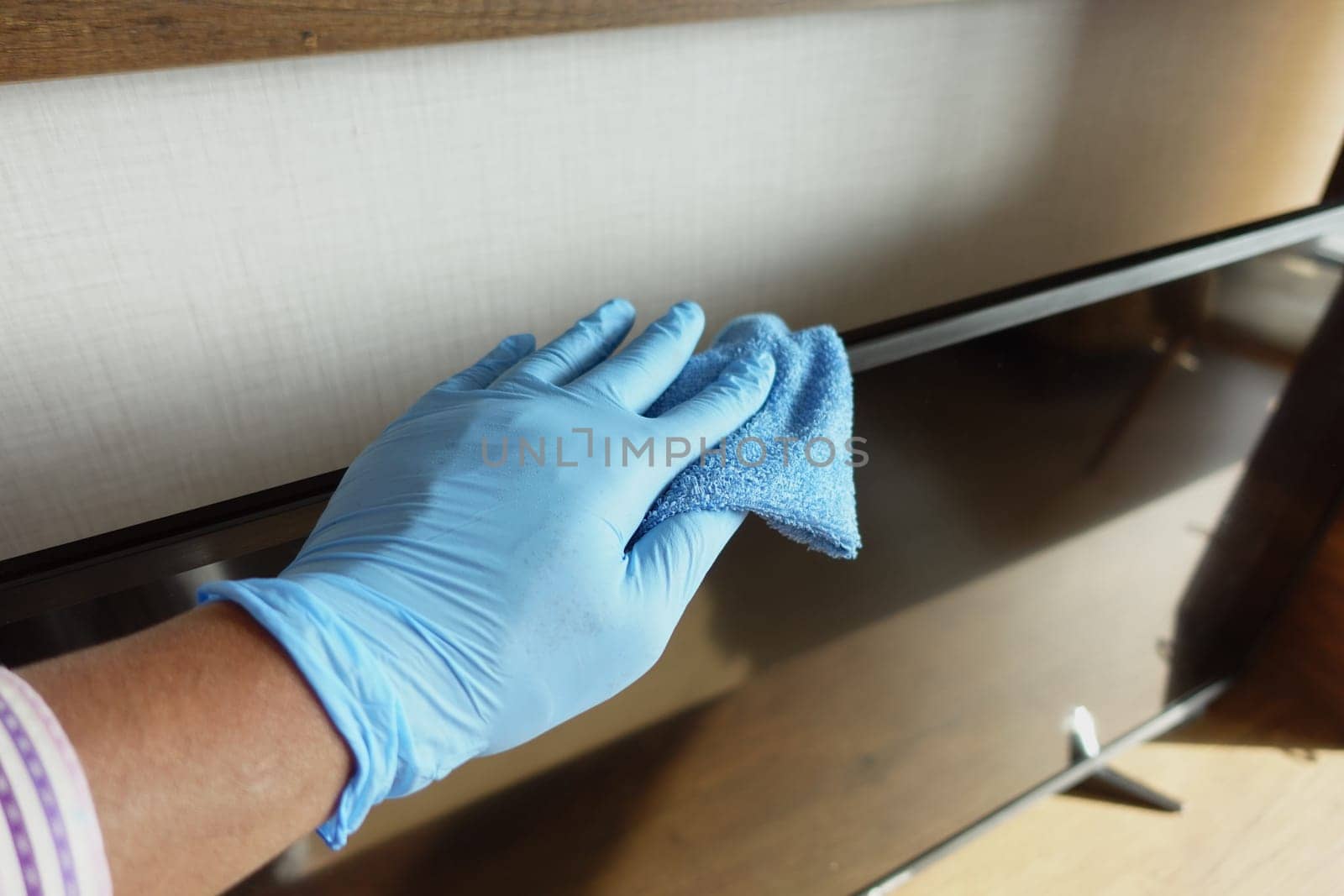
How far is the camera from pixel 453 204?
2.32ft

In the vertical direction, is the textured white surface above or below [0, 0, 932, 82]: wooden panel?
below

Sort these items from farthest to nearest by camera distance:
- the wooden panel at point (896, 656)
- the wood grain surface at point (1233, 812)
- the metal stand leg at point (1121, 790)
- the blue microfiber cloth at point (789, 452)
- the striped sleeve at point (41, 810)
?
the metal stand leg at point (1121, 790) < the wood grain surface at point (1233, 812) < the wooden panel at point (896, 656) < the blue microfiber cloth at point (789, 452) < the striped sleeve at point (41, 810)

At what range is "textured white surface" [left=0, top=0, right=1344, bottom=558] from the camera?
23.2 inches

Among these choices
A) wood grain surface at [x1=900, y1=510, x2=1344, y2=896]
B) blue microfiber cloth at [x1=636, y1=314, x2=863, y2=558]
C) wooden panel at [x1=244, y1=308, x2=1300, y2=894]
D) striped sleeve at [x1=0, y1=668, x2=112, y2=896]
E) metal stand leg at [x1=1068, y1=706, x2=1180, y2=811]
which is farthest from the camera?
metal stand leg at [x1=1068, y1=706, x2=1180, y2=811]

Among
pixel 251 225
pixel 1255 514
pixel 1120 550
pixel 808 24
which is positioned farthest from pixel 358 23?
pixel 1255 514

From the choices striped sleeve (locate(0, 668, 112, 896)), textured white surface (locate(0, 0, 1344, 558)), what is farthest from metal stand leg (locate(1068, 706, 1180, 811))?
striped sleeve (locate(0, 668, 112, 896))

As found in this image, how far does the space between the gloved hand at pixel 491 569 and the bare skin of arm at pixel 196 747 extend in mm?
17

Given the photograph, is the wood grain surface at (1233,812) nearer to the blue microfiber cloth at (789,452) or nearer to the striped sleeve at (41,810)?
the blue microfiber cloth at (789,452)

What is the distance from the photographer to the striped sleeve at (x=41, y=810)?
38cm

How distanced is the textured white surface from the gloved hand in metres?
0.17

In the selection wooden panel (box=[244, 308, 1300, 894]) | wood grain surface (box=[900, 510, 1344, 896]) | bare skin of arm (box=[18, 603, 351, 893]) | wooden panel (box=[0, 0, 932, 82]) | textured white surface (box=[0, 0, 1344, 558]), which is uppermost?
wooden panel (box=[0, 0, 932, 82])

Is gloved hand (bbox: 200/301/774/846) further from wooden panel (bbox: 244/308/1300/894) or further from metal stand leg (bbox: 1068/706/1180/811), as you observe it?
metal stand leg (bbox: 1068/706/1180/811)

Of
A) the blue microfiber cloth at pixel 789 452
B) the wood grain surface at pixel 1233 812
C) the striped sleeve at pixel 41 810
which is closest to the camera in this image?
the striped sleeve at pixel 41 810

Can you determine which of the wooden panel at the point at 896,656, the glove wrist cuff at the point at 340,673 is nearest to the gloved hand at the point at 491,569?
the glove wrist cuff at the point at 340,673
